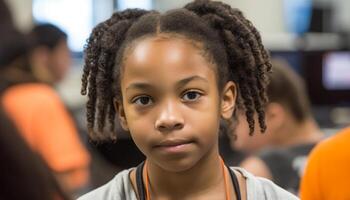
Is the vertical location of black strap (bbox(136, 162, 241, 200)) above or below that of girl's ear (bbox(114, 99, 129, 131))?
below

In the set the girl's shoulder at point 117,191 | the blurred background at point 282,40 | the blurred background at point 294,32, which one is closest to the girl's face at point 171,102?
the girl's shoulder at point 117,191

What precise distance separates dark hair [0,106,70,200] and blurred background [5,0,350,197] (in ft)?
12.6

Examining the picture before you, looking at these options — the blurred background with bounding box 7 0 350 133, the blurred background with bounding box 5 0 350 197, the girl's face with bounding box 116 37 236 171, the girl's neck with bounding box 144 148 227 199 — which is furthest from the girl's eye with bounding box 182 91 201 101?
the blurred background with bounding box 7 0 350 133

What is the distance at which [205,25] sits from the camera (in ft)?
5.25

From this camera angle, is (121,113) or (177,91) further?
(121,113)

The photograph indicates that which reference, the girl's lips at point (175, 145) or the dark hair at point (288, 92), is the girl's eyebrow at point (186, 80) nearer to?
the girl's lips at point (175, 145)

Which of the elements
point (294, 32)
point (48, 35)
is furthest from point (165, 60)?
point (294, 32)

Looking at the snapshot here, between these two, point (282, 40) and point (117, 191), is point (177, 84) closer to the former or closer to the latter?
point (117, 191)

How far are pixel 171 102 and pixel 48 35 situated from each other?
3.28 meters

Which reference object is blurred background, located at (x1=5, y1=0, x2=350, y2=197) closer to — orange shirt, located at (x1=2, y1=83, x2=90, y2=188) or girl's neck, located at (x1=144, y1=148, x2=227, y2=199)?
orange shirt, located at (x1=2, y1=83, x2=90, y2=188)

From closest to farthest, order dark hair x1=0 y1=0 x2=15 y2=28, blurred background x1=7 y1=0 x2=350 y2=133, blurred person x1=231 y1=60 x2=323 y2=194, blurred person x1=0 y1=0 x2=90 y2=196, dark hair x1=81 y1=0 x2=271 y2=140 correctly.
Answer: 1. dark hair x1=81 y1=0 x2=271 y2=140
2. dark hair x1=0 y1=0 x2=15 y2=28
3. blurred person x1=0 y1=0 x2=90 y2=196
4. blurred person x1=231 y1=60 x2=323 y2=194
5. blurred background x1=7 y1=0 x2=350 y2=133

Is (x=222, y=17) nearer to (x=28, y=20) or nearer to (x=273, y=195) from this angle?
(x=273, y=195)

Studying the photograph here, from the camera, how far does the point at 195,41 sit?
1.56 metres

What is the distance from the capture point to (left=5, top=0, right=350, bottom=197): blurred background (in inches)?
215
